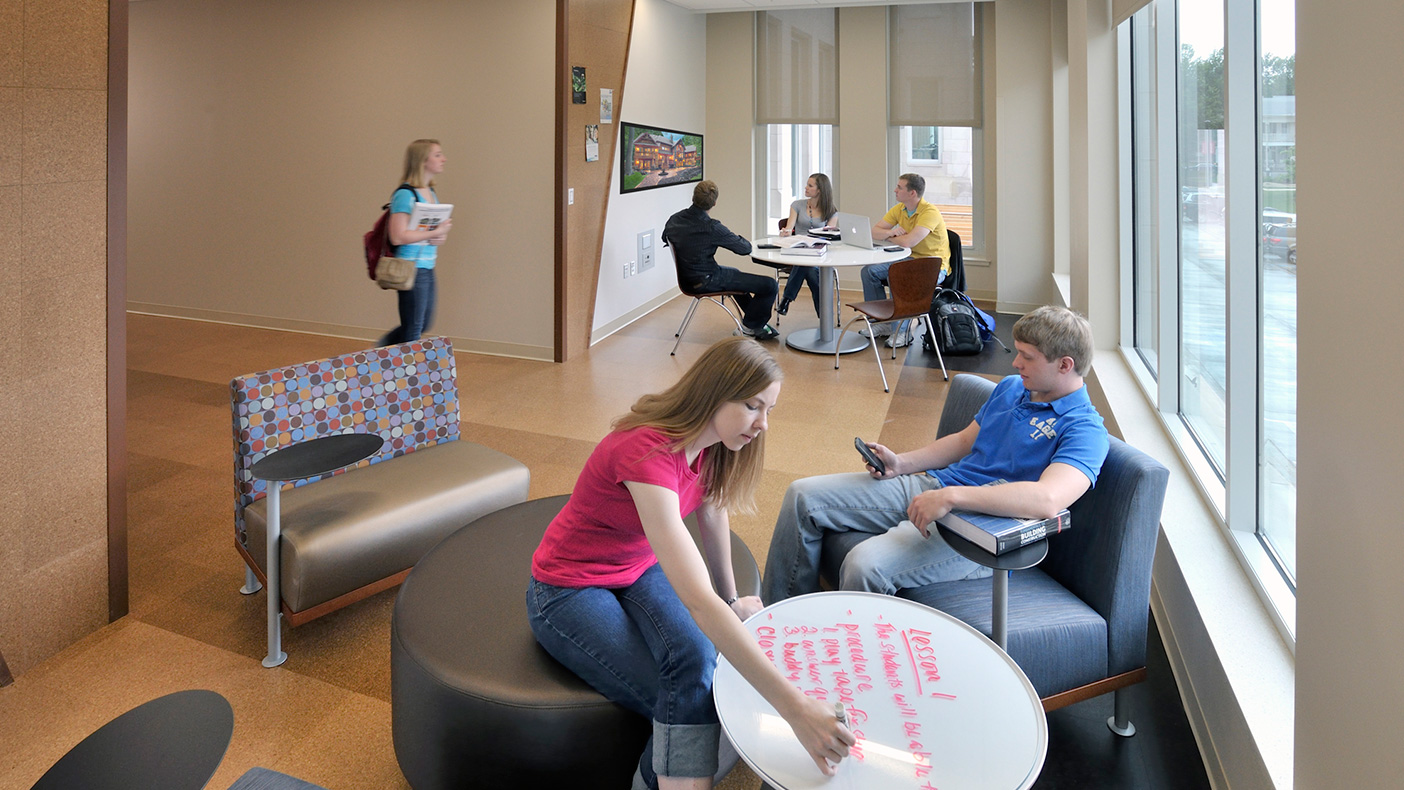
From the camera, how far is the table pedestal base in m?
7.59

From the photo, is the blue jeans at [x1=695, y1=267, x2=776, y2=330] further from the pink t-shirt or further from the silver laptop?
the pink t-shirt

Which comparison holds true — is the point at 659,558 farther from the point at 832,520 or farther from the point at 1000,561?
the point at 832,520

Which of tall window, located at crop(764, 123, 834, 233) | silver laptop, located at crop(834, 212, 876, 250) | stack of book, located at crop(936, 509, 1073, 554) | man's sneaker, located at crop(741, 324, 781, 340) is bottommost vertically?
stack of book, located at crop(936, 509, 1073, 554)

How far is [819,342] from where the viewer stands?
25.5ft

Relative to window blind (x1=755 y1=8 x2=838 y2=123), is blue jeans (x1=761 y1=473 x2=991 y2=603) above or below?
below

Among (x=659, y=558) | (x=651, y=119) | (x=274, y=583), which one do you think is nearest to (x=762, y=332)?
(x=651, y=119)

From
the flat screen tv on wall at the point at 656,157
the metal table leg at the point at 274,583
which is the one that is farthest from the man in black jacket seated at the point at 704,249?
the metal table leg at the point at 274,583

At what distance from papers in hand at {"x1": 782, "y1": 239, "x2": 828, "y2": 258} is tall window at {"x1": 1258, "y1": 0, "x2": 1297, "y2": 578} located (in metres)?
4.48

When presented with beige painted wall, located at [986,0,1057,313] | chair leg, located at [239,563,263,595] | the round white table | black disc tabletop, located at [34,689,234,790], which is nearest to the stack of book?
black disc tabletop, located at [34,689,234,790]

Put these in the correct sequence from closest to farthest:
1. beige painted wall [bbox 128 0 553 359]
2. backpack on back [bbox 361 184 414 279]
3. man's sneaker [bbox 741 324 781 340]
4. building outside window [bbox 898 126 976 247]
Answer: backpack on back [bbox 361 184 414 279]
beige painted wall [bbox 128 0 553 359]
man's sneaker [bbox 741 324 781 340]
building outside window [bbox 898 126 976 247]

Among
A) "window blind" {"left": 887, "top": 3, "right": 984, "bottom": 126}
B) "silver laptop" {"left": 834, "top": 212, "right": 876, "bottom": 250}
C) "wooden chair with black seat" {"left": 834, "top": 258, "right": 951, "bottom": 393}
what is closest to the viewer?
"wooden chair with black seat" {"left": 834, "top": 258, "right": 951, "bottom": 393}

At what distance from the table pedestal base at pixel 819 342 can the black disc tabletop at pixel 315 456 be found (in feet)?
15.8

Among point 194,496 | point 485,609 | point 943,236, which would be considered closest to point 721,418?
point 485,609

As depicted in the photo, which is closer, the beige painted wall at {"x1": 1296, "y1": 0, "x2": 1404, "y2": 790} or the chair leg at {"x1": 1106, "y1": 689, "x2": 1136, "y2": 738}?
the beige painted wall at {"x1": 1296, "y1": 0, "x2": 1404, "y2": 790}
